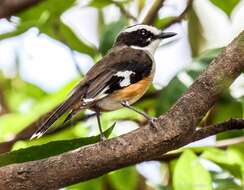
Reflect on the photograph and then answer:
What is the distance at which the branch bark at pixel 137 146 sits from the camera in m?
1.58

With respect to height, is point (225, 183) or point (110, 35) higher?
point (110, 35)

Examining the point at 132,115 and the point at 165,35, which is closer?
the point at 165,35

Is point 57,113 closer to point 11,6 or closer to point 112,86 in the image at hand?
point 112,86

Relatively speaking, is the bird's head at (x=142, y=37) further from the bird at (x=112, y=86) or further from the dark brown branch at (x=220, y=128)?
the dark brown branch at (x=220, y=128)

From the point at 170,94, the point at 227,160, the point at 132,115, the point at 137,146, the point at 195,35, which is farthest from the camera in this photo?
the point at 195,35

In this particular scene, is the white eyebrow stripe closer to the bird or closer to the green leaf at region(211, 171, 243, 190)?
the bird

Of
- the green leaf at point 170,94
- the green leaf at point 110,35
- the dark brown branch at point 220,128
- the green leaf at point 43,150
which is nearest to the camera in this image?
the dark brown branch at point 220,128

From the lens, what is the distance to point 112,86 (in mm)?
1957

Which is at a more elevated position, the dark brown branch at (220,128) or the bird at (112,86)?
the dark brown branch at (220,128)

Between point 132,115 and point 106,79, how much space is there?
0.63 meters

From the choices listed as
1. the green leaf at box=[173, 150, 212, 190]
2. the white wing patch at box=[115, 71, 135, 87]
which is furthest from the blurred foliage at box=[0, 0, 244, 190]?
the white wing patch at box=[115, 71, 135, 87]

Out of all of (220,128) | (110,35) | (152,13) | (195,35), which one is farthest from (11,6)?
(195,35)

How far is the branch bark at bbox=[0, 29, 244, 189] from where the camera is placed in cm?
158

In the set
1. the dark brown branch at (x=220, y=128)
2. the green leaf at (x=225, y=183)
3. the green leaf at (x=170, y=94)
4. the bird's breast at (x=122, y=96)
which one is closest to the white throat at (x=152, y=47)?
the green leaf at (x=170, y=94)
